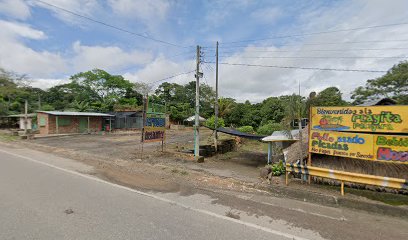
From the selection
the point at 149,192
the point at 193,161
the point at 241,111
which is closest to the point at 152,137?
the point at 193,161

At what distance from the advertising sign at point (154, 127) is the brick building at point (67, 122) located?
56.3 feet

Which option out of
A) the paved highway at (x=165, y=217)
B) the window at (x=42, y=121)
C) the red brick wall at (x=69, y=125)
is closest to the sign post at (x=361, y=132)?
the paved highway at (x=165, y=217)

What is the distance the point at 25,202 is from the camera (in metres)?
4.16

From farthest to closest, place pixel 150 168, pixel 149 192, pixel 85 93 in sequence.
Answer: pixel 85 93 < pixel 150 168 < pixel 149 192

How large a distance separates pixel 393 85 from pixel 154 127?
89.3 ft

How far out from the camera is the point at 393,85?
23609mm

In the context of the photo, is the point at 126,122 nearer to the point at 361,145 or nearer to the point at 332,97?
the point at 332,97

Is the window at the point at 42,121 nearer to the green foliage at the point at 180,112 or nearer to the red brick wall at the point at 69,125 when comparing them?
the red brick wall at the point at 69,125

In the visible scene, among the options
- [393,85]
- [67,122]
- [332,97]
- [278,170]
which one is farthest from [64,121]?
[393,85]

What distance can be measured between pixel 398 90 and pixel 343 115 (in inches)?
990

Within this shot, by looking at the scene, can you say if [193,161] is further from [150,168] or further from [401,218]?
[401,218]

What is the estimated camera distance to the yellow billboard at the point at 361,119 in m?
4.92

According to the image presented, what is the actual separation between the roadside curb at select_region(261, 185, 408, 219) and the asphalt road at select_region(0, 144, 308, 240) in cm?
204

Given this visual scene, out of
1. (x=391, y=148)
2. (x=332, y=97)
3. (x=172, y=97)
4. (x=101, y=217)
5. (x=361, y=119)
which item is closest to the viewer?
(x=101, y=217)
